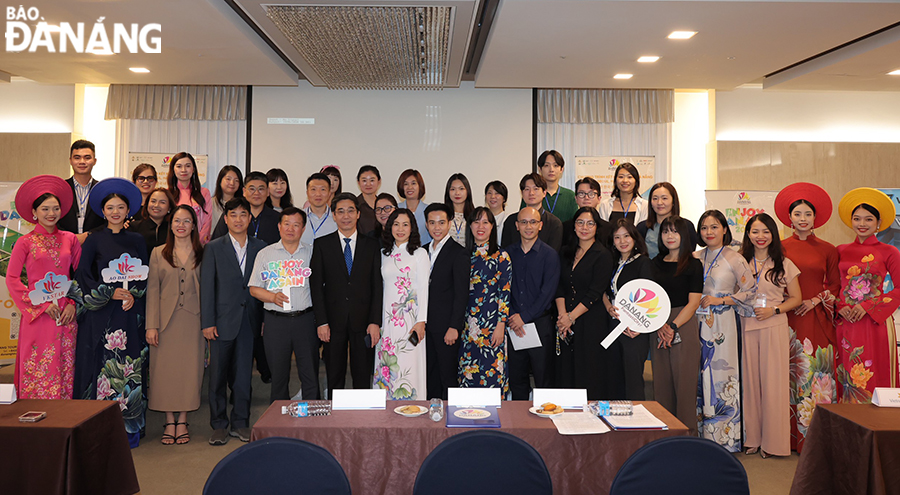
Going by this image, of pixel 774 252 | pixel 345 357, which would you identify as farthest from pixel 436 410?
pixel 774 252

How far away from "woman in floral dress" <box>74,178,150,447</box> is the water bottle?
2.47 meters

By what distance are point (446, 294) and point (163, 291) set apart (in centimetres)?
190

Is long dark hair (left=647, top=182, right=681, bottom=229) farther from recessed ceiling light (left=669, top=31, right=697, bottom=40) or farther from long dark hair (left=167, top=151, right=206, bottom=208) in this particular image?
long dark hair (left=167, top=151, right=206, bottom=208)

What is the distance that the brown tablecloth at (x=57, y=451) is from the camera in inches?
83.9

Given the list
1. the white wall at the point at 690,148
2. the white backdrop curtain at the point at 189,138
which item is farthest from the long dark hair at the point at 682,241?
the white backdrop curtain at the point at 189,138

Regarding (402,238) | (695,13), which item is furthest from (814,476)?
(695,13)

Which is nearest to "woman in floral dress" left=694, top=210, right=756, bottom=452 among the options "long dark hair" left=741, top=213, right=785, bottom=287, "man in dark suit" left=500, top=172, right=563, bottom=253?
"long dark hair" left=741, top=213, right=785, bottom=287

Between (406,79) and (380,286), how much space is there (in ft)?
11.3

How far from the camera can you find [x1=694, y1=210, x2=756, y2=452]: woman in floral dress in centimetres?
386

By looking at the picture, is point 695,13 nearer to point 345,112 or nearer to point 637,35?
point 637,35

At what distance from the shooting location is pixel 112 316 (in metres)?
3.88

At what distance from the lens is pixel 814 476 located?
2.55 meters

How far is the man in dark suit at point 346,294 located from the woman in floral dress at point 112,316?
120 cm

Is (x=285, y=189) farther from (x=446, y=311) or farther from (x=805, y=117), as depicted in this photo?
(x=805, y=117)
